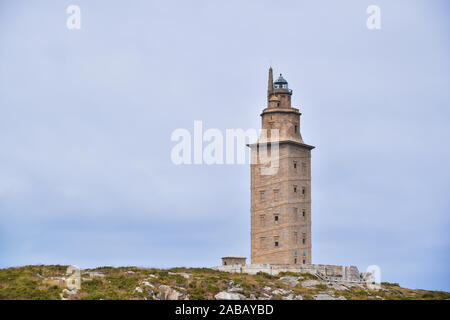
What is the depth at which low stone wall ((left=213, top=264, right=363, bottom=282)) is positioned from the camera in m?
72.1

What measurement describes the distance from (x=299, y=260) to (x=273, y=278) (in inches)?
290

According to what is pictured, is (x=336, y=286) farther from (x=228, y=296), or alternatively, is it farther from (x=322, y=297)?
(x=228, y=296)

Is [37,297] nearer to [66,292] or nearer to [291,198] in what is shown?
[66,292]

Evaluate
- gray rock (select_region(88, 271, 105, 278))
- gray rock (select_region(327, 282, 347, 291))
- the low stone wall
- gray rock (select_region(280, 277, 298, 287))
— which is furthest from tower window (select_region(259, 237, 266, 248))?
gray rock (select_region(88, 271, 105, 278))

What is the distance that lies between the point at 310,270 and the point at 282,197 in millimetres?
8562

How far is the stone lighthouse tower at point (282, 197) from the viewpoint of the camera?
7638 cm

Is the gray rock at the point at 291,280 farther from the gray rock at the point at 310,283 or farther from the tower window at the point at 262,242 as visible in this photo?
the tower window at the point at 262,242

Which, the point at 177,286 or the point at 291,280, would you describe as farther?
the point at 291,280

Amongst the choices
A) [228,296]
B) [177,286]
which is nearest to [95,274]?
[177,286]

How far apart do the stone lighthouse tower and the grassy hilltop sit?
613 centimetres

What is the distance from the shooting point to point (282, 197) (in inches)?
3019

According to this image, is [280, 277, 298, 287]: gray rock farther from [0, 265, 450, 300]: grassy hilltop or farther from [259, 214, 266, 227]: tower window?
[259, 214, 266, 227]: tower window
